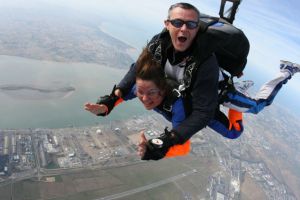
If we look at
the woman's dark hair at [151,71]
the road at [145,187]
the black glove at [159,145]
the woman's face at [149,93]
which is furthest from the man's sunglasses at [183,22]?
the road at [145,187]

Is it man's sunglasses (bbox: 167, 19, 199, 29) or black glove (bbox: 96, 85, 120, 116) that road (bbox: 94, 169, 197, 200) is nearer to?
black glove (bbox: 96, 85, 120, 116)

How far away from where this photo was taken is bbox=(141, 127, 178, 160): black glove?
6.08ft

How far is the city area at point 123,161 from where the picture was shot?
645 inches

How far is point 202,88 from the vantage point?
1991mm

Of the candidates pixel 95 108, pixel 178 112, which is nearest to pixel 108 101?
pixel 95 108

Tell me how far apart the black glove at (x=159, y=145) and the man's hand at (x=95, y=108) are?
2.33 ft

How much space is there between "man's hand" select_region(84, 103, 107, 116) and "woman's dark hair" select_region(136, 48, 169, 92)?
505mm

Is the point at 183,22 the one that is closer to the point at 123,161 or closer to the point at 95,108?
the point at 95,108

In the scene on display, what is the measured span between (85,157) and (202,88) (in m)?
17.7

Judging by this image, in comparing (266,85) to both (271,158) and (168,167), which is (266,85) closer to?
(168,167)

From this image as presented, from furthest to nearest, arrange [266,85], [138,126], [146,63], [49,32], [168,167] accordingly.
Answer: [49,32] → [138,126] → [168,167] → [266,85] → [146,63]

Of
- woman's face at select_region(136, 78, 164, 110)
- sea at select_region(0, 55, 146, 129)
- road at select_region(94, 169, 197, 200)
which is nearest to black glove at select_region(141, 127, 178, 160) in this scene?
woman's face at select_region(136, 78, 164, 110)

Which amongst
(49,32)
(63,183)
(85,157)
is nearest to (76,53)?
(49,32)

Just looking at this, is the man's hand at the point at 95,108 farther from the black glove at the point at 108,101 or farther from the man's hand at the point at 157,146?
the man's hand at the point at 157,146
